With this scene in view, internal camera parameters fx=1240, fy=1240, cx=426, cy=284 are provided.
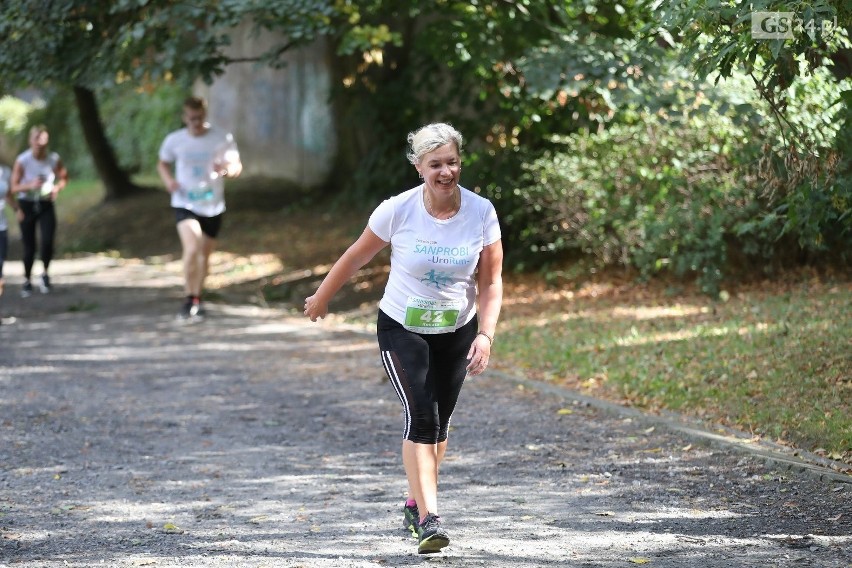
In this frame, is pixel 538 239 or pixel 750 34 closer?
pixel 750 34

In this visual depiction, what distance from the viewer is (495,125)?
15.0 metres

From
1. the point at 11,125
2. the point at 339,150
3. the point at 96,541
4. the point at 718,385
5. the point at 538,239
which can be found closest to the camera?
the point at 96,541

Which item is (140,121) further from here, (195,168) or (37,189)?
(195,168)

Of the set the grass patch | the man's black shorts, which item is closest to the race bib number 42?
the grass patch

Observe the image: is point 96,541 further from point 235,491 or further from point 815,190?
point 815,190

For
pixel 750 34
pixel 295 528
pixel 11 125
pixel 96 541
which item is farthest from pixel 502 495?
pixel 11 125

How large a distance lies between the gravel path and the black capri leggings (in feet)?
1.85

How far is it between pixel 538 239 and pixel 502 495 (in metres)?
8.16

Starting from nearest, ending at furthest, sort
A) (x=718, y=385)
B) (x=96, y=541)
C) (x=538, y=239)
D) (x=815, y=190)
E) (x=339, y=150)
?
(x=96, y=541)
(x=815, y=190)
(x=718, y=385)
(x=538, y=239)
(x=339, y=150)

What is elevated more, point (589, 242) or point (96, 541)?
point (589, 242)

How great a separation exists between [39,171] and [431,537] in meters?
10.8

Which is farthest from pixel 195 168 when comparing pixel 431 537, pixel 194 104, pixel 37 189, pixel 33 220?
pixel 431 537

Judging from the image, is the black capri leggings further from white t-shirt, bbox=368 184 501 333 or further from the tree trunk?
the tree trunk

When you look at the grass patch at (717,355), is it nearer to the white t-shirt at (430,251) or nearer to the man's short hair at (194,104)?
the white t-shirt at (430,251)
